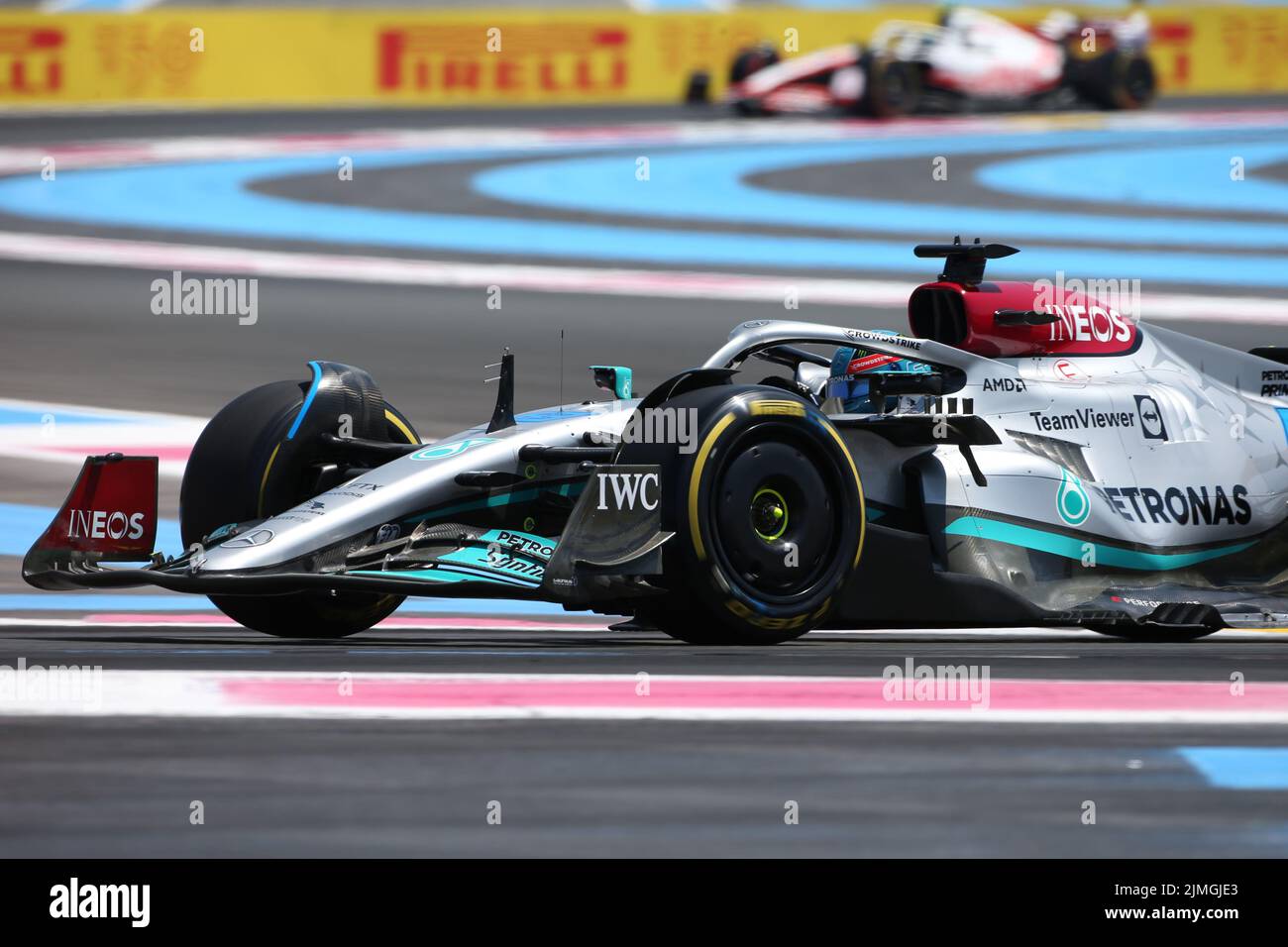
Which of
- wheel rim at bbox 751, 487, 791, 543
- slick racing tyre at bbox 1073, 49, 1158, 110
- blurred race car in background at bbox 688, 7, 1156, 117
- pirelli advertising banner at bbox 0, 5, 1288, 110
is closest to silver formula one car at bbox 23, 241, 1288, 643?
wheel rim at bbox 751, 487, 791, 543

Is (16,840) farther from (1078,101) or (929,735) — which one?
(1078,101)

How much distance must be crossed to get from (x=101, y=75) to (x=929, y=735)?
3050 cm

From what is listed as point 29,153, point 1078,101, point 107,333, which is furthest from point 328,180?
point 1078,101

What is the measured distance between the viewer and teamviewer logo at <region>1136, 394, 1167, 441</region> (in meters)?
8.95

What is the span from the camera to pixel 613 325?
17.9 meters

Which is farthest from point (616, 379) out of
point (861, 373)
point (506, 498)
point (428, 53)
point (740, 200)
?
point (428, 53)

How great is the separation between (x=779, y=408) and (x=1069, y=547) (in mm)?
1379

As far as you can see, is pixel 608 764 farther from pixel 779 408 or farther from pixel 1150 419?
pixel 1150 419

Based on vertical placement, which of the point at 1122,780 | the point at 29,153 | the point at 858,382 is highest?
the point at 29,153

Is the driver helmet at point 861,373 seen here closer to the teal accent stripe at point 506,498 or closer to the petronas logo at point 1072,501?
the petronas logo at point 1072,501

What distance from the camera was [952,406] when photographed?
8.65 m

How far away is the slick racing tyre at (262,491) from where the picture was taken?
8.55m
